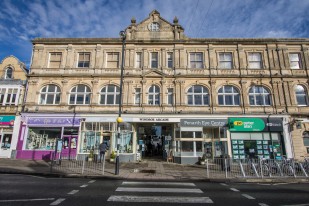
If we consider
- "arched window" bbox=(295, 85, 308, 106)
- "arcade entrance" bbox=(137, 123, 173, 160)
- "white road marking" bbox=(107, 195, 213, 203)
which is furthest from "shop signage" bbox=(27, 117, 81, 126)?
"arched window" bbox=(295, 85, 308, 106)

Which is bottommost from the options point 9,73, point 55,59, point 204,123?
point 204,123

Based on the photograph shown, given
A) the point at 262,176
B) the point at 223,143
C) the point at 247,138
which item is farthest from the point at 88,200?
the point at 247,138

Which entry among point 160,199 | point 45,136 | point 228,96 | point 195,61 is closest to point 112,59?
point 195,61

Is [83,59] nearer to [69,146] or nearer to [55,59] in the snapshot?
[55,59]

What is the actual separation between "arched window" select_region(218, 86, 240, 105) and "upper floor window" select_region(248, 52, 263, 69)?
3.33 metres

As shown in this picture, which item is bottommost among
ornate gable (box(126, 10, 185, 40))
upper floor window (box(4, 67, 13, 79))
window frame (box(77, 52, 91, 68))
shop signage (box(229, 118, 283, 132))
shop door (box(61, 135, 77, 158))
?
shop door (box(61, 135, 77, 158))

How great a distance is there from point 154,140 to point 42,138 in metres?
13.3

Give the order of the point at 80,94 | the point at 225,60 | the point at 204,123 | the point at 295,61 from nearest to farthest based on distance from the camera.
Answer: the point at 204,123 → the point at 80,94 → the point at 295,61 → the point at 225,60

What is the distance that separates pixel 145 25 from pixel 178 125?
37.4 ft

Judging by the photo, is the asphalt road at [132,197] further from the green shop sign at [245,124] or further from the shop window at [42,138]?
the shop window at [42,138]

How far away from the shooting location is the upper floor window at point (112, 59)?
19859 millimetres

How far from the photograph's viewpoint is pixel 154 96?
741 inches

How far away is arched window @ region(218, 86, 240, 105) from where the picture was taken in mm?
18531

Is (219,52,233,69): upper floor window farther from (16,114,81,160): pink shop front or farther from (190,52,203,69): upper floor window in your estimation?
(16,114,81,160): pink shop front
